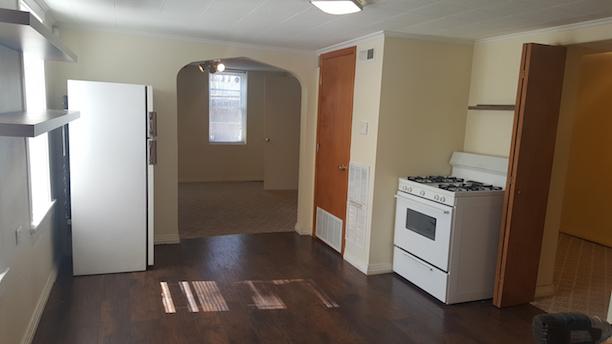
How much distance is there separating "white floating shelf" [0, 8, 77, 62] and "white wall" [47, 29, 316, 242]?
5.88 ft

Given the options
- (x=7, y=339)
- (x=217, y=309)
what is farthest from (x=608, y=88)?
(x=7, y=339)

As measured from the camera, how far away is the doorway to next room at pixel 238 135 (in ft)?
25.9

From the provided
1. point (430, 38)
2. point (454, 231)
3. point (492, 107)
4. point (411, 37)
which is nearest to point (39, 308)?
point (454, 231)

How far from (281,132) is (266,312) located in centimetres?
543

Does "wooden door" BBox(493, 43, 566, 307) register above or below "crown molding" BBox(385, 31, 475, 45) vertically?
below

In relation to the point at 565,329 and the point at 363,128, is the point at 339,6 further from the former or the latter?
the point at 565,329

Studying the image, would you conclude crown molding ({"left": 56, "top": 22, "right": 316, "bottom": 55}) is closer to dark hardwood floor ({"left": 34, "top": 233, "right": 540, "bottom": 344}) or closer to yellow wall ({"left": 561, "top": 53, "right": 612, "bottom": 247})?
dark hardwood floor ({"left": 34, "top": 233, "right": 540, "bottom": 344})

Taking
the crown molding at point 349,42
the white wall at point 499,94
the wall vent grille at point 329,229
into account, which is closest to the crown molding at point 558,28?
the white wall at point 499,94

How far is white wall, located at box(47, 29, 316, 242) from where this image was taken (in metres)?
4.27

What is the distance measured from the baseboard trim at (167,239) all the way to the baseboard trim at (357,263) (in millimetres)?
1900

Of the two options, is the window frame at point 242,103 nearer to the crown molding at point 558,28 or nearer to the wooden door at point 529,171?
the crown molding at point 558,28

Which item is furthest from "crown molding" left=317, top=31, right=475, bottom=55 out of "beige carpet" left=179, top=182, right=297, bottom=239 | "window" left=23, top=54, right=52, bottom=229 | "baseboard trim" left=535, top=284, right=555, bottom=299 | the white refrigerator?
"window" left=23, top=54, right=52, bottom=229

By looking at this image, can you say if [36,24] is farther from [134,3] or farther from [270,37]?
[270,37]

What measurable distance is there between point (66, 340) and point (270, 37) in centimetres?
313
